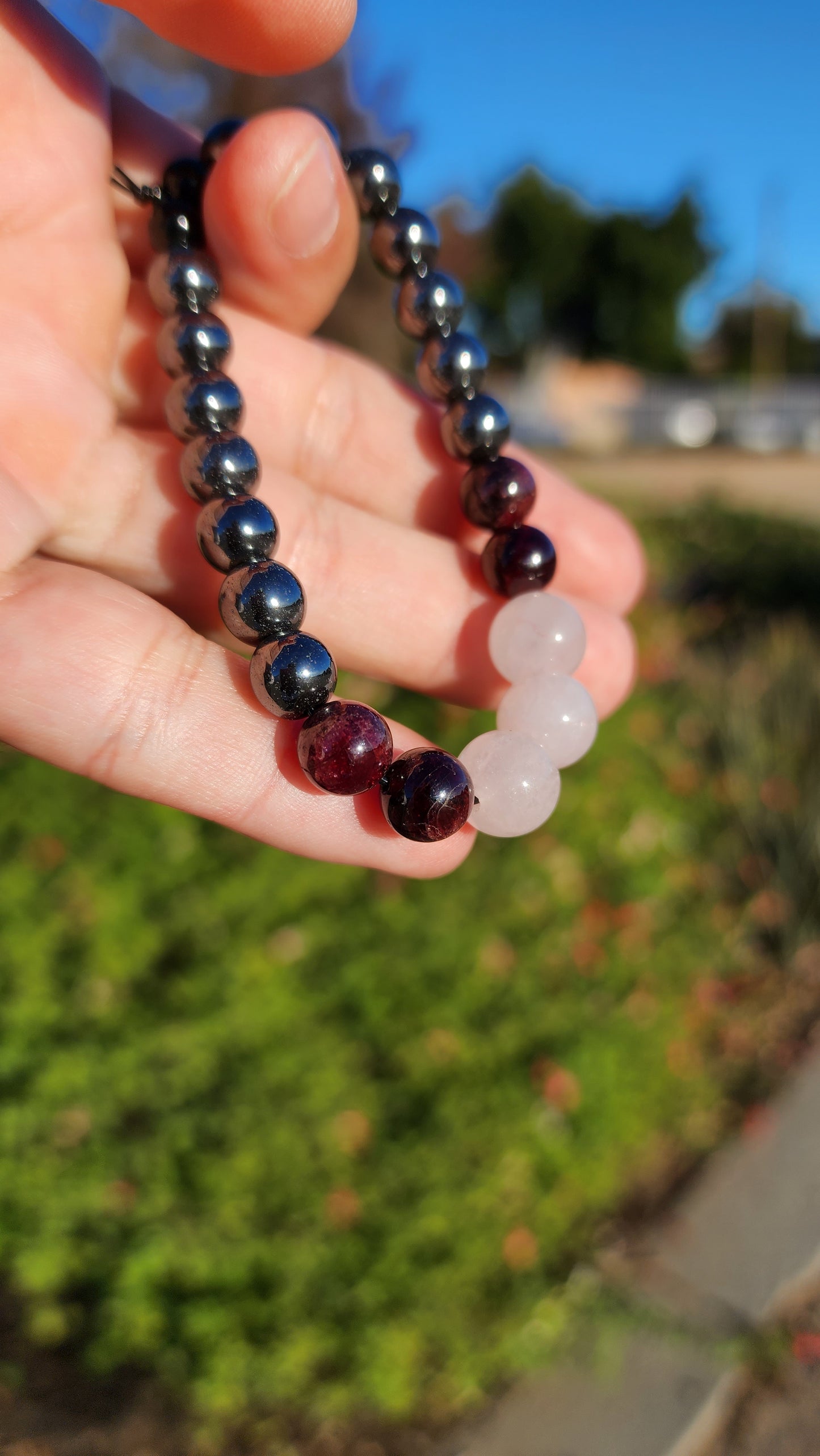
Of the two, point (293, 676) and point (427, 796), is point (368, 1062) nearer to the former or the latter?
point (427, 796)

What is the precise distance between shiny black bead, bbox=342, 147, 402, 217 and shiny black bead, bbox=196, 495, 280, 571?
97 centimetres

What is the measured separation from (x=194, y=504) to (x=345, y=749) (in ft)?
2.54

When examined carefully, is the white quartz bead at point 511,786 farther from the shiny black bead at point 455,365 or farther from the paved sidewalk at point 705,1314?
the paved sidewalk at point 705,1314

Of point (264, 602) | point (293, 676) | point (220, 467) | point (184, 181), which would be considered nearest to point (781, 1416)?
point (293, 676)

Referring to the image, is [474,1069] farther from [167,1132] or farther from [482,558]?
[482,558]

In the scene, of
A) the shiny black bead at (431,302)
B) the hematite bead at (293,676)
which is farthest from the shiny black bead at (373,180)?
the hematite bead at (293,676)

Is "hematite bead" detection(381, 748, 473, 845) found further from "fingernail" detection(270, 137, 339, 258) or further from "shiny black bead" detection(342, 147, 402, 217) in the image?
"shiny black bead" detection(342, 147, 402, 217)

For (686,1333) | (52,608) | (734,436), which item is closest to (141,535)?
(52,608)

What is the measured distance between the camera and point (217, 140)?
2.12 m

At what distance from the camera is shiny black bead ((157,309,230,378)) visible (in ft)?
6.44

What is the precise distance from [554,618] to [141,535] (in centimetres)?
94

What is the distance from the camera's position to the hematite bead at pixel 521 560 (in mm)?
2051

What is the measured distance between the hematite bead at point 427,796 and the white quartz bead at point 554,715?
277 millimetres

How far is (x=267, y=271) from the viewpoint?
6.97ft
